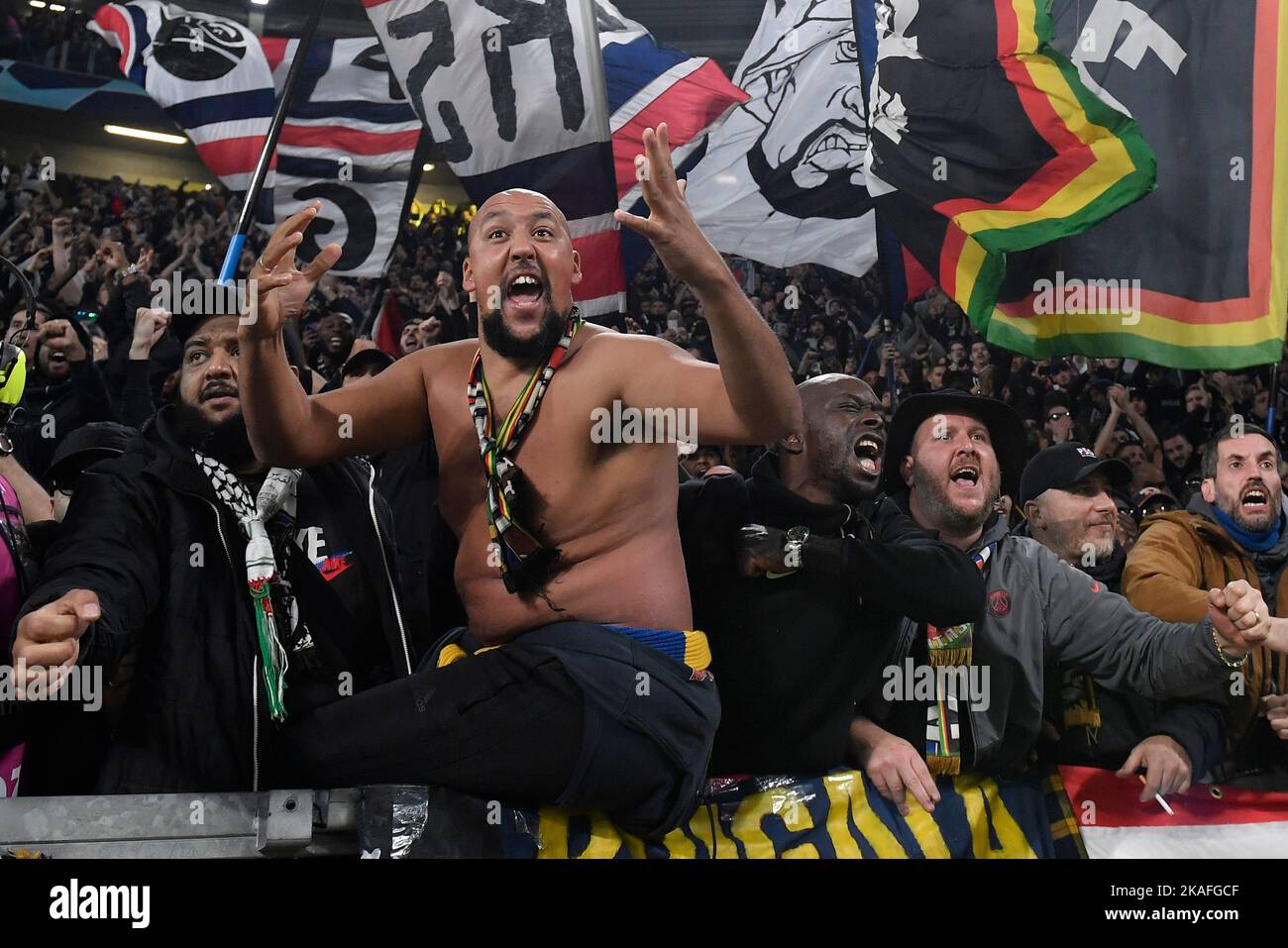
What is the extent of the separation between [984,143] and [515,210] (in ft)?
13.0

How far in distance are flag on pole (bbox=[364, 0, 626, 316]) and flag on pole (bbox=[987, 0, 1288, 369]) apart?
75.4 inches

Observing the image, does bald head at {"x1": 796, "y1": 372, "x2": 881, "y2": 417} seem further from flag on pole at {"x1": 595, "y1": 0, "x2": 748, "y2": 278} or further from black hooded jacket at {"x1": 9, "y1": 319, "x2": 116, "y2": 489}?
flag on pole at {"x1": 595, "y1": 0, "x2": 748, "y2": 278}

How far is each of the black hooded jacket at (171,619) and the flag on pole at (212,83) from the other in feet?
14.7

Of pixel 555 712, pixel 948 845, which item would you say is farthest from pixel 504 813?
pixel 948 845

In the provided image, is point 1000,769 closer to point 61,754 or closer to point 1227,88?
point 61,754

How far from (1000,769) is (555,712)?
1342 millimetres

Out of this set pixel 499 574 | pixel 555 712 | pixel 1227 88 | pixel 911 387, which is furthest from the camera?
pixel 911 387

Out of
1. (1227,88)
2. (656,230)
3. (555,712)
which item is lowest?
(555,712)

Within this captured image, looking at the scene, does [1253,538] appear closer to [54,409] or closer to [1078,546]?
[1078,546]

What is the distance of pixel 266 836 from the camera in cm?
226

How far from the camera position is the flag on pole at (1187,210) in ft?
17.5

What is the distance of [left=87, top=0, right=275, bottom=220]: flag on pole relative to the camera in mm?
6809

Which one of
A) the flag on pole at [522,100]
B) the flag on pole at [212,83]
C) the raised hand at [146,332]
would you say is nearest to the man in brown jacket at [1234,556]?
the flag on pole at [522,100]

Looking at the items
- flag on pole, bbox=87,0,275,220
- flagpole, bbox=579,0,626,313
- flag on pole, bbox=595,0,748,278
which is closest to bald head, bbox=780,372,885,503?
flagpole, bbox=579,0,626,313
